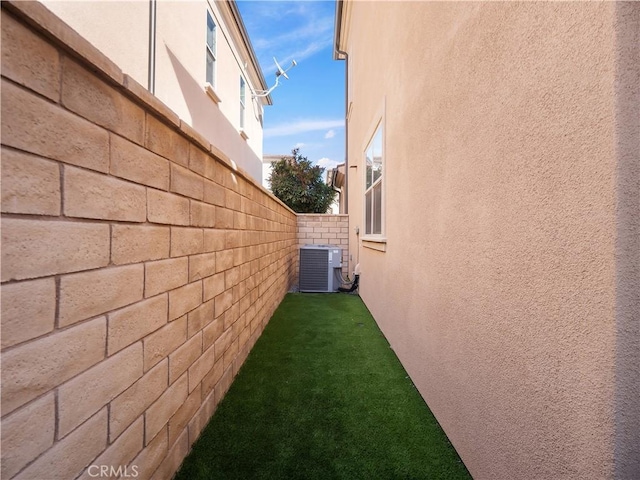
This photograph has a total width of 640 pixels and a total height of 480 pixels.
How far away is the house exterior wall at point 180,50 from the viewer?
113 inches

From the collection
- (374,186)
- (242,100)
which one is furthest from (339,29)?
(374,186)

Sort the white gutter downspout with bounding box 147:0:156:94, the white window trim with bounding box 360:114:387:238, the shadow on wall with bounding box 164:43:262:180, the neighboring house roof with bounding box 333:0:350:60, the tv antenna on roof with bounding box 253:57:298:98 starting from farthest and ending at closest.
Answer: the tv antenna on roof with bounding box 253:57:298:98 < the neighboring house roof with bounding box 333:0:350:60 < the shadow on wall with bounding box 164:43:262:180 < the white gutter downspout with bounding box 147:0:156:94 < the white window trim with bounding box 360:114:387:238

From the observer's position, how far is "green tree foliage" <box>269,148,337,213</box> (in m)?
11.6

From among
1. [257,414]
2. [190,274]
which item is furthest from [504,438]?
[190,274]

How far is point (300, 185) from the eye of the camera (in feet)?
38.4

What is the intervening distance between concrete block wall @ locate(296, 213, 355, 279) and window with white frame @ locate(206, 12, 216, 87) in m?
3.44

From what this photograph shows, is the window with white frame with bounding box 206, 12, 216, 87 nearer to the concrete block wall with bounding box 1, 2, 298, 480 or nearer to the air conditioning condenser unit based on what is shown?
the air conditioning condenser unit

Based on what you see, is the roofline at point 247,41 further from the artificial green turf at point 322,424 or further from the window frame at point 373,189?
the artificial green turf at point 322,424

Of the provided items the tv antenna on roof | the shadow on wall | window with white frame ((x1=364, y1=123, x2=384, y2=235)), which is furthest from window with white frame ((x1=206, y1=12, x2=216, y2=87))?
window with white frame ((x1=364, y1=123, x2=384, y2=235))

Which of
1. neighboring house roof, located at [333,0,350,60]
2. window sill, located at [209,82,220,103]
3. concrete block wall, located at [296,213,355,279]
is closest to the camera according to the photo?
window sill, located at [209,82,220,103]

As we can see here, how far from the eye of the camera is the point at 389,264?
302 cm

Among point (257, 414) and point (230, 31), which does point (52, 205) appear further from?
point (230, 31)

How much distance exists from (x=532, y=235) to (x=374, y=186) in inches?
132

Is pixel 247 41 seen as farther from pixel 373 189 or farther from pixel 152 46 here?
pixel 373 189
